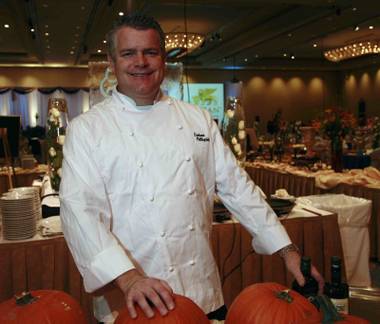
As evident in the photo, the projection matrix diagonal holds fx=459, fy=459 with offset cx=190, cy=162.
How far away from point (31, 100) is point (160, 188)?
1485 cm

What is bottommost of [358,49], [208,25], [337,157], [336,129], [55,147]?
[337,157]

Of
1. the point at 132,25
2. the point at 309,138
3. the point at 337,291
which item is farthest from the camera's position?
the point at 309,138

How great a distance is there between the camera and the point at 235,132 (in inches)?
106

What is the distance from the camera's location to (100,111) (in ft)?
4.37

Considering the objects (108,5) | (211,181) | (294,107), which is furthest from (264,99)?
(211,181)

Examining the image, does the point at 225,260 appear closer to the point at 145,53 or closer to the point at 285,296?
the point at 145,53

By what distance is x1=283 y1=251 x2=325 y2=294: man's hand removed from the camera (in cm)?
109

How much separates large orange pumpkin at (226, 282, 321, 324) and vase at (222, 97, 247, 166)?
184 cm

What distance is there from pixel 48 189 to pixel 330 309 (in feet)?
8.78

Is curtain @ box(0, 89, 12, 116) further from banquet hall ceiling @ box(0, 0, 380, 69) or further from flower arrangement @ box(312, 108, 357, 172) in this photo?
flower arrangement @ box(312, 108, 357, 172)

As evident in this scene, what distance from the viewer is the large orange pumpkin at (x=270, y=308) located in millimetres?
756

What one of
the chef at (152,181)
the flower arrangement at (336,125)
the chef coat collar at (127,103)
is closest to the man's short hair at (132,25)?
the chef at (152,181)

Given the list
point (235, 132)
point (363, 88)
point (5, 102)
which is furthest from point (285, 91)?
point (235, 132)

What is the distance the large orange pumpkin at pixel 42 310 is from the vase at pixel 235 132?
1.89 m
